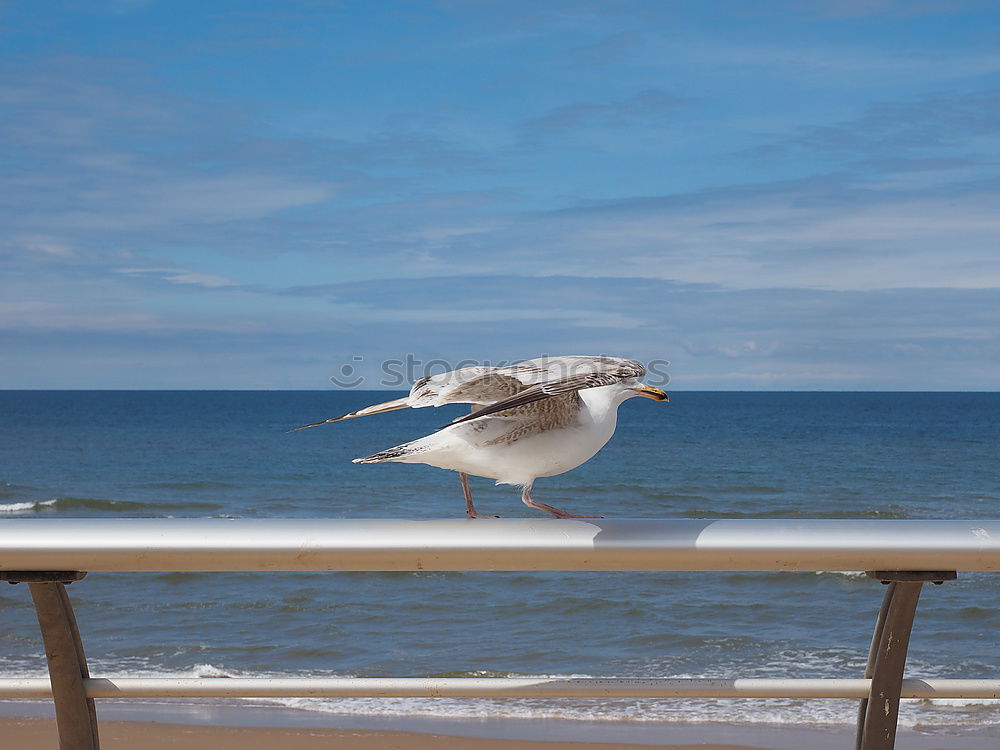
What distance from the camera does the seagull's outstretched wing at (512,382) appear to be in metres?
1.74

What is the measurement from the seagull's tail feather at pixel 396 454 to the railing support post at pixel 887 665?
0.80 m

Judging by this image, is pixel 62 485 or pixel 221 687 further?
pixel 62 485

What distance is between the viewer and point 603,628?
29.5 feet

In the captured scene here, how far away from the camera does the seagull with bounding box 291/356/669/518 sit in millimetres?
1781

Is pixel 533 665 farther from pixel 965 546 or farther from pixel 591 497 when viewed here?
pixel 591 497

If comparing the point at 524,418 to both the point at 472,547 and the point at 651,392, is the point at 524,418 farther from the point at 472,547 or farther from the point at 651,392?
the point at 472,547

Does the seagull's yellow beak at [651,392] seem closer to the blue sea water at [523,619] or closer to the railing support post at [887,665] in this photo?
the railing support post at [887,665]

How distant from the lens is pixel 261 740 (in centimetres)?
555

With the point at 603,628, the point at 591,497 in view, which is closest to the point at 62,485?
the point at 591,497

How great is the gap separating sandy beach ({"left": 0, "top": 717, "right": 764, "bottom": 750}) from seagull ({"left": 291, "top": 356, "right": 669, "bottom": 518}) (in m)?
3.89

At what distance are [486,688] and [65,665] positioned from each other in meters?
0.66

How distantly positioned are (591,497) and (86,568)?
63.8ft

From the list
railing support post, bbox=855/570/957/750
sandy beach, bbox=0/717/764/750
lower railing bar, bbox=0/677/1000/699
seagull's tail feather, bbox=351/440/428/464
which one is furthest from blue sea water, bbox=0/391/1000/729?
railing support post, bbox=855/570/957/750

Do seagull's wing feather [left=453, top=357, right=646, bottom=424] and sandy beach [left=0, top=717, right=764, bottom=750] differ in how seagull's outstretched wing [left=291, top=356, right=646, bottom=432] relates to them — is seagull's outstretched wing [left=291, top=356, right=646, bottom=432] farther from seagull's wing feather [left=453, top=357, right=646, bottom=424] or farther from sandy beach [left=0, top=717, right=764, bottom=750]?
sandy beach [left=0, top=717, right=764, bottom=750]
